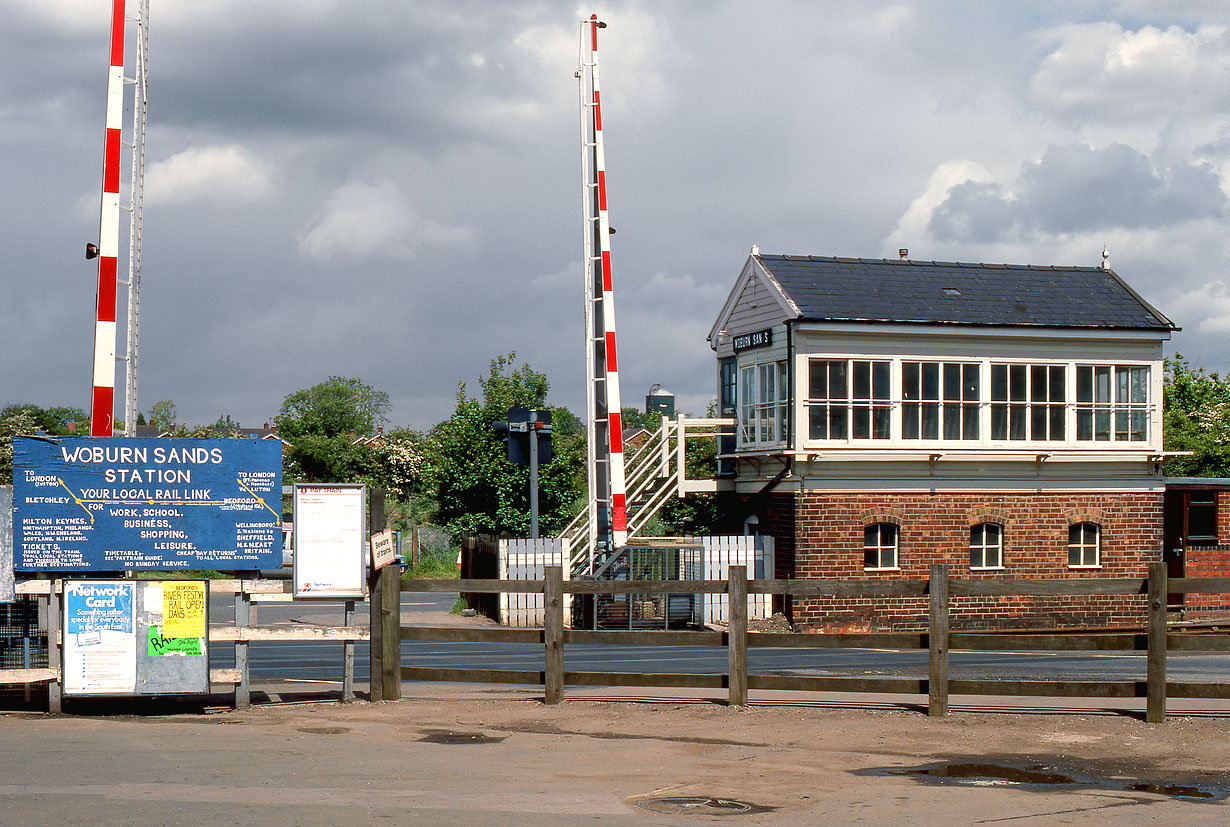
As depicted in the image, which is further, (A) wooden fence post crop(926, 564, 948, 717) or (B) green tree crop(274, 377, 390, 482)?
(B) green tree crop(274, 377, 390, 482)

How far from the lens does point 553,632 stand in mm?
12125

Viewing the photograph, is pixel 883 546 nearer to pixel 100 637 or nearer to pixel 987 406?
pixel 987 406

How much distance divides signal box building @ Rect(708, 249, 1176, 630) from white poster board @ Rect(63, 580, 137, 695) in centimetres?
1741

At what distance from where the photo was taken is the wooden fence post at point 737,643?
38.6ft

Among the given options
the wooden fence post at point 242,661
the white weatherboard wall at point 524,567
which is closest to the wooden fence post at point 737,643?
the wooden fence post at point 242,661

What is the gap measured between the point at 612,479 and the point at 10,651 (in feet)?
46.3

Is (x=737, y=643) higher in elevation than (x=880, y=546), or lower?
lower

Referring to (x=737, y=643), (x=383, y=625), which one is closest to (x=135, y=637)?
(x=383, y=625)

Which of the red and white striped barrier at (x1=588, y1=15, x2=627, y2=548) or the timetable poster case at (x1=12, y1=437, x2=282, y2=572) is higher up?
the red and white striped barrier at (x1=588, y1=15, x2=627, y2=548)

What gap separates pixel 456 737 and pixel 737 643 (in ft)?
8.80

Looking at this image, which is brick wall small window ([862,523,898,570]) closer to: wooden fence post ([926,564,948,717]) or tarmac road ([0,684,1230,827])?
tarmac road ([0,684,1230,827])

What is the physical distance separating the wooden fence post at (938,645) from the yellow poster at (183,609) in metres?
6.35

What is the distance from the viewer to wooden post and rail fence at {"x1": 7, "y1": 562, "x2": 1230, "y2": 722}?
11.1 metres

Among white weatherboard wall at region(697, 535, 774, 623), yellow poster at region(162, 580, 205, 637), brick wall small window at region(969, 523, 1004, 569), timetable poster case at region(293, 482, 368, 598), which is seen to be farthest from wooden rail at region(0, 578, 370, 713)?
brick wall small window at region(969, 523, 1004, 569)
